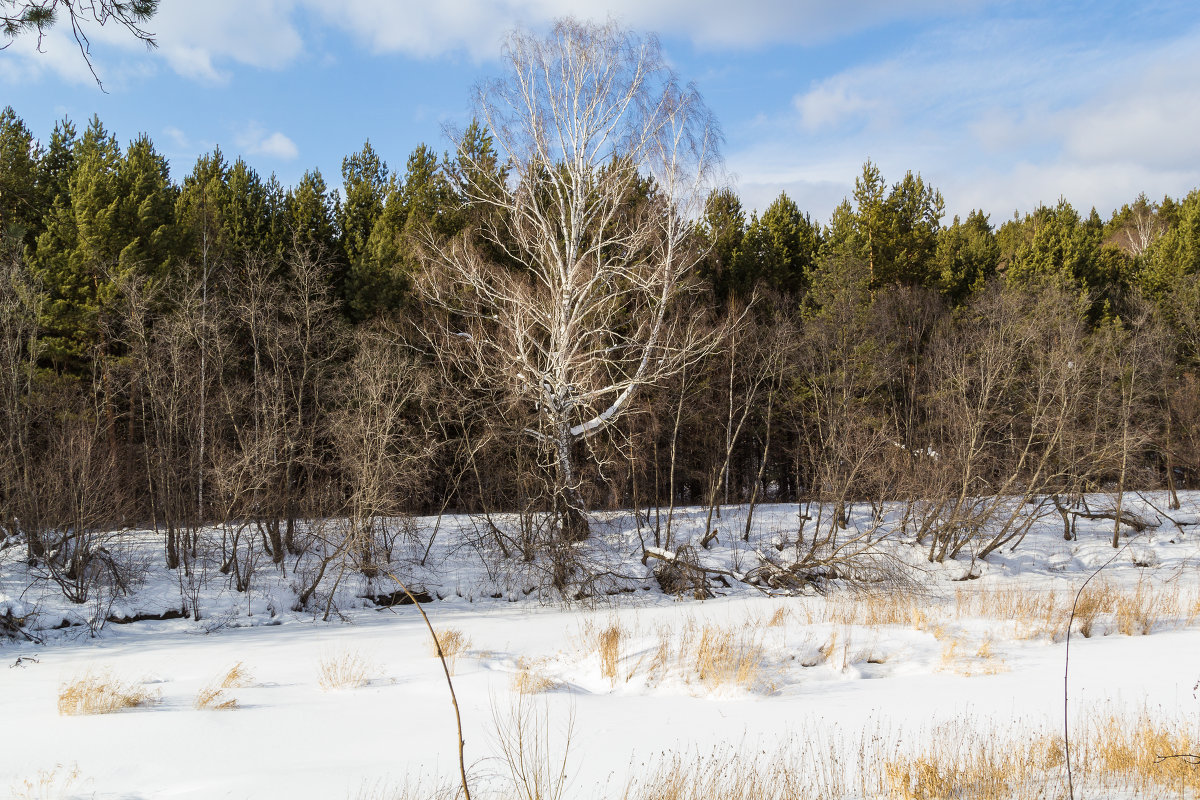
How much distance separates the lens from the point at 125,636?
15906mm

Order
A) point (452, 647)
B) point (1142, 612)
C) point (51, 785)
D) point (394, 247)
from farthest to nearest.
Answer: point (394, 247), point (1142, 612), point (452, 647), point (51, 785)

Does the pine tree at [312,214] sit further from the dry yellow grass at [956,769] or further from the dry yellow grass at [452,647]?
the dry yellow grass at [956,769]

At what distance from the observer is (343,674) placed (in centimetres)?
1082

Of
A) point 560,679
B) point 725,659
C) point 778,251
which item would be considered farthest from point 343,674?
point 778,251

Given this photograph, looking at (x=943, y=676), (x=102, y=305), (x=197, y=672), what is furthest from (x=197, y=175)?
(x=943, y=676)

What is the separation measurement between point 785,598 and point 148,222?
21.4m

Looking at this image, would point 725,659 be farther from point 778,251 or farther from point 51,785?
point 778,251

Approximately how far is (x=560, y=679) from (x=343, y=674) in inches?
121

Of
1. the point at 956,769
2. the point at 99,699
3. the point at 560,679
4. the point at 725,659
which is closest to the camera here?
the point at 956,769

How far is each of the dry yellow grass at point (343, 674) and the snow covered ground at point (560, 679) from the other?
11 centimetres

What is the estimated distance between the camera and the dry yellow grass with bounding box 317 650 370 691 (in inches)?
410

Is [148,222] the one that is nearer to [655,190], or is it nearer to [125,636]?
[125,636]

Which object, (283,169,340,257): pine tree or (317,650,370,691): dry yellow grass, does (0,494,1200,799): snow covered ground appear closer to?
(317,650,370,691): dry yellow grass

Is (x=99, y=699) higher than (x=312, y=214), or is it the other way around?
(x=312, y=214)
